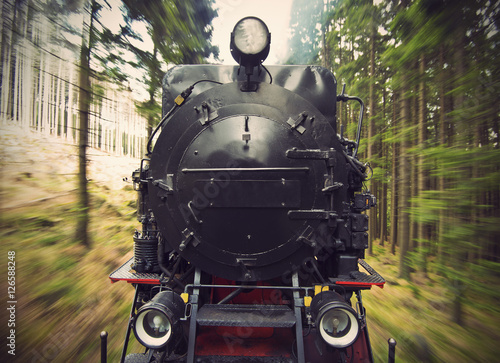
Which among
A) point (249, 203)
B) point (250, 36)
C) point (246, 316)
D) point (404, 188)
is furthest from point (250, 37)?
point (404, 188)

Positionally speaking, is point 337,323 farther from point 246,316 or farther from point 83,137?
point 83,137

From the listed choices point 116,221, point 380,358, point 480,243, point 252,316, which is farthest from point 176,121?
point 116,221

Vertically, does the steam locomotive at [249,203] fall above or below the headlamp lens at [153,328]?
above

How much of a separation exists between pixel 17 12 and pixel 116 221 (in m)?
5.51

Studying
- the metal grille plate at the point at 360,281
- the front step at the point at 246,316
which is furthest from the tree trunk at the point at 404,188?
the front step at the point at 246,316

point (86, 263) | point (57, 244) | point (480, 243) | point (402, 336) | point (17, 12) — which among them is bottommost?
point (402, 336)

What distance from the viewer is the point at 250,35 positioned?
2154mm

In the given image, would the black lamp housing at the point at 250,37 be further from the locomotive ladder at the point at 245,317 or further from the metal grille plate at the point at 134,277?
the metal grille plate at the point at 134,277

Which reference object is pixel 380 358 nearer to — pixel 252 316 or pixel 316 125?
pixel 252 316

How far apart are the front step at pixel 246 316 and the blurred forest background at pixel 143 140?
7.92 feet

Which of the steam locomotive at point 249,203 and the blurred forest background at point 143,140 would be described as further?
the blurred forest background at point 143,140

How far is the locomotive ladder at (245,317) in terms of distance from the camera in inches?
72.4

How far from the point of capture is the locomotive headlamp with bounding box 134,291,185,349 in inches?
68.5

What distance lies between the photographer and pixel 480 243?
11.2 feet
